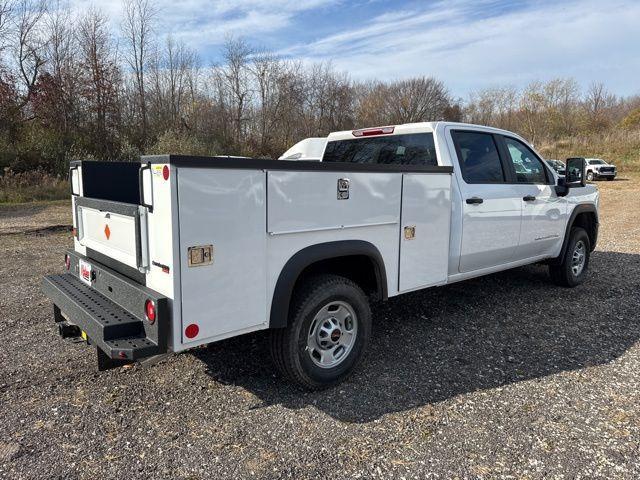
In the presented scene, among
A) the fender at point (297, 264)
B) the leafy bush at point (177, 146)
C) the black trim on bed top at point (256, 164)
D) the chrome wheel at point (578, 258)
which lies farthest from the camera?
the leafy bush at point (177, 146)

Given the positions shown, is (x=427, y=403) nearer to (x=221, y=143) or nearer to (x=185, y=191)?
(x=185, y=191)

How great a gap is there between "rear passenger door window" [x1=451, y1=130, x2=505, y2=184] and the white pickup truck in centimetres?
2

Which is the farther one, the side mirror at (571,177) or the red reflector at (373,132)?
the side mirror at (571,177)

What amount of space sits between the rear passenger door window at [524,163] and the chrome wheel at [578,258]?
1.35m

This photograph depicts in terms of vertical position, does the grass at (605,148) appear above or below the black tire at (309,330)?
above

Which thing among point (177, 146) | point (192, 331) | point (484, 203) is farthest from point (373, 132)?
point (177, 146)

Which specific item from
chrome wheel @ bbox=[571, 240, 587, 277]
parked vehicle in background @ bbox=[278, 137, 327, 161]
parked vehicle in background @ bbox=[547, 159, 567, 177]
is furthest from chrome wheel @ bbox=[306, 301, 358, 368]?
chrome wheel @ bbox=[571, 240, 587, 277]

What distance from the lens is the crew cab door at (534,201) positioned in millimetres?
5342

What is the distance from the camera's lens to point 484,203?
4.74 meters

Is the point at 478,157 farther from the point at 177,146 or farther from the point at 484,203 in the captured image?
the point at 177,146

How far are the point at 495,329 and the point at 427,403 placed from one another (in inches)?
73.3

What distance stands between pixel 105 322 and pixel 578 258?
20.3 feet

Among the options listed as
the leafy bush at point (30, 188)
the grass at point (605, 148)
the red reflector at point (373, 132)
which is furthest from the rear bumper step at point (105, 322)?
the grass at point (605, 148)

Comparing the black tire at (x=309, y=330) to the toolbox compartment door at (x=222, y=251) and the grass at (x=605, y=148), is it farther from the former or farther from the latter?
the grass at (x=605, y=148)
